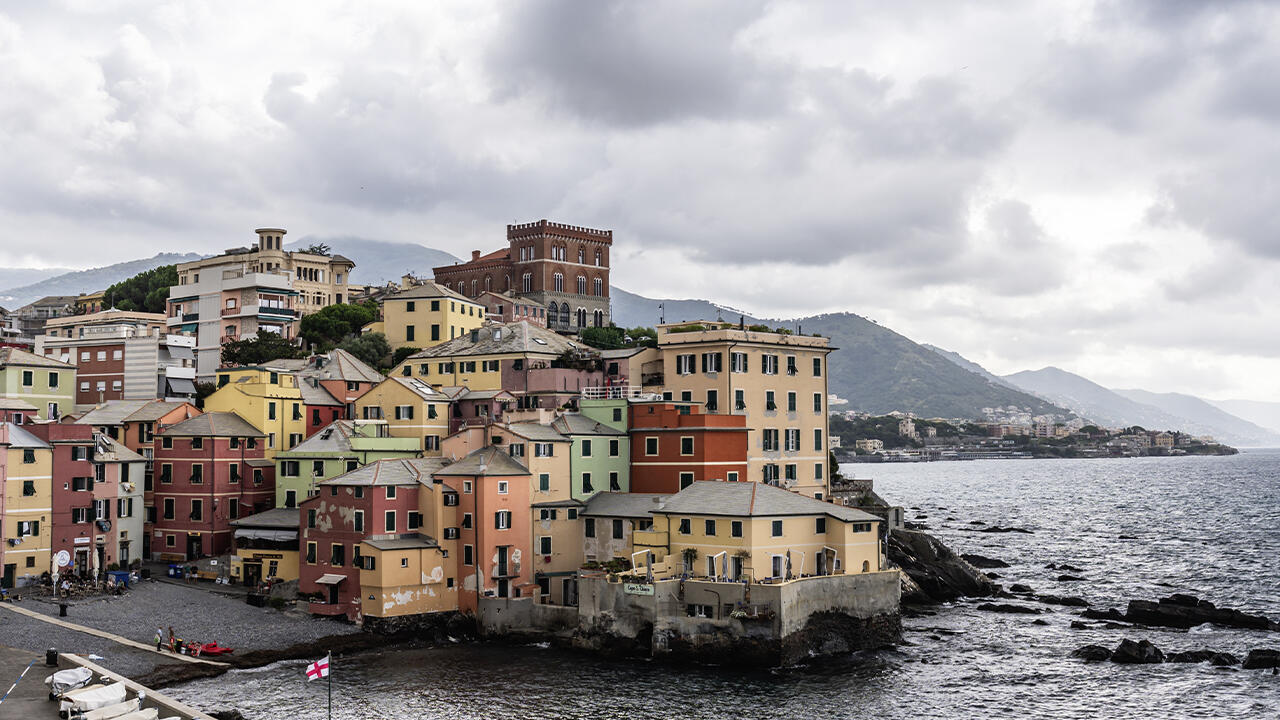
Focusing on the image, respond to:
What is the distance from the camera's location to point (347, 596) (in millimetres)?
74250

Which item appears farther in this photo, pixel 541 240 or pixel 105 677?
pixel 541 240

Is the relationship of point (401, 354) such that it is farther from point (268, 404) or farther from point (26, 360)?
point (26, 360)

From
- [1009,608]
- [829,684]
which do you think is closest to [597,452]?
[829,684]

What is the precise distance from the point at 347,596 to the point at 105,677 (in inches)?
945

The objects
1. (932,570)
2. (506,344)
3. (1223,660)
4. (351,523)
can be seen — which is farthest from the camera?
(506,344)

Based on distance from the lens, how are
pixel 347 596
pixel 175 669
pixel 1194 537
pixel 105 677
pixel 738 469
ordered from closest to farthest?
pixel 105 677, pixel 175 669, pixel 347 596, pixel 738 469, pixel 1194 537

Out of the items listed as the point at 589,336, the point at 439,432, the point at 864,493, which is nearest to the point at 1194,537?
the point at 864,493

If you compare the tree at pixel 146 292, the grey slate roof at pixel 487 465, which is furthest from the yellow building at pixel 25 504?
the tree at pixel 146 292

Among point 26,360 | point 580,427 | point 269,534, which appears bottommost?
point 269,534

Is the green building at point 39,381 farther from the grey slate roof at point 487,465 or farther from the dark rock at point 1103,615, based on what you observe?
the dark rock at point 1103,615

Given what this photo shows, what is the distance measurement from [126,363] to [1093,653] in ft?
302

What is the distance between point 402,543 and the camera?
240 ft

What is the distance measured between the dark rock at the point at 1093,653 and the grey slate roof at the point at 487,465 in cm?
3893

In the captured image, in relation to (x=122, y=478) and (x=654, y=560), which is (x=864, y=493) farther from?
(x=122, y=478)
